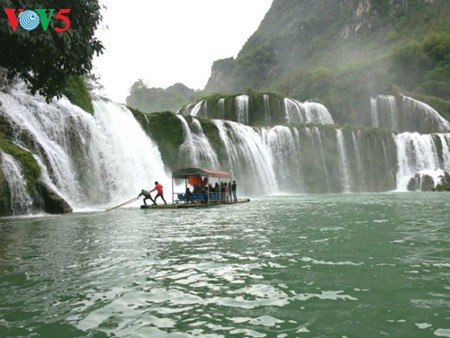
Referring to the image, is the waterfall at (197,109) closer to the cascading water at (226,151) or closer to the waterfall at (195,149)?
the cascading water at (226,151)

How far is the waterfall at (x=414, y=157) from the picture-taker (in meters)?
47.7

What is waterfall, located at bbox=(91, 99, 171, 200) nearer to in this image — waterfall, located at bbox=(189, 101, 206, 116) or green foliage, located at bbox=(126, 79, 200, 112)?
waterfall, located at bbox=(189, 101, 206, 116)

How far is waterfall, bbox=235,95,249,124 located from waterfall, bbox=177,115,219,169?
16.9 metres

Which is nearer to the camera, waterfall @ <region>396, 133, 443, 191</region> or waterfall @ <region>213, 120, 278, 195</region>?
waterfall @ <region>213, 120, 278, 195</region>

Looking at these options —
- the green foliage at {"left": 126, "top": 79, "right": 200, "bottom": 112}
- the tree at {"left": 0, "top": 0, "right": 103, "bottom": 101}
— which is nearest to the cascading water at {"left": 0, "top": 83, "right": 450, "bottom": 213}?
the tree at {"left": 0, "top": 0, "right": 103, "bottom": 101}

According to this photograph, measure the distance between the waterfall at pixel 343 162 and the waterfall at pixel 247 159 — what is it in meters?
10.7

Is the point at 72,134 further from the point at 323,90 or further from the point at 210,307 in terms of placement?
the point at 323,90

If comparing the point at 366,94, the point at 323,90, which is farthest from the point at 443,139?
the point at 323,90

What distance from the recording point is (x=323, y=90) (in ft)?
235

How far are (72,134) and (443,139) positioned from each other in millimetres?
42276

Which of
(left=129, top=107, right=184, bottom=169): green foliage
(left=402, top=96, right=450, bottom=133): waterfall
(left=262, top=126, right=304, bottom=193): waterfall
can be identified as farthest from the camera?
(left=402, top=96, right=450, bottom=133): waterfall

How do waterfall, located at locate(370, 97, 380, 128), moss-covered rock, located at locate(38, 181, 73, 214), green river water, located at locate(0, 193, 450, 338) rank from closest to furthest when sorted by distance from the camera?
1. green river water, located at locate(0, 193, 450, 338)
2. moss-covered rock, located at locate(38, 181, 73, 214)
3. waterfall, located at locate(370, 97, 380, 128)

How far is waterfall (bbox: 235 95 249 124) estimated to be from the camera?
52.4 metres

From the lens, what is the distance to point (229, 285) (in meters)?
5.29
